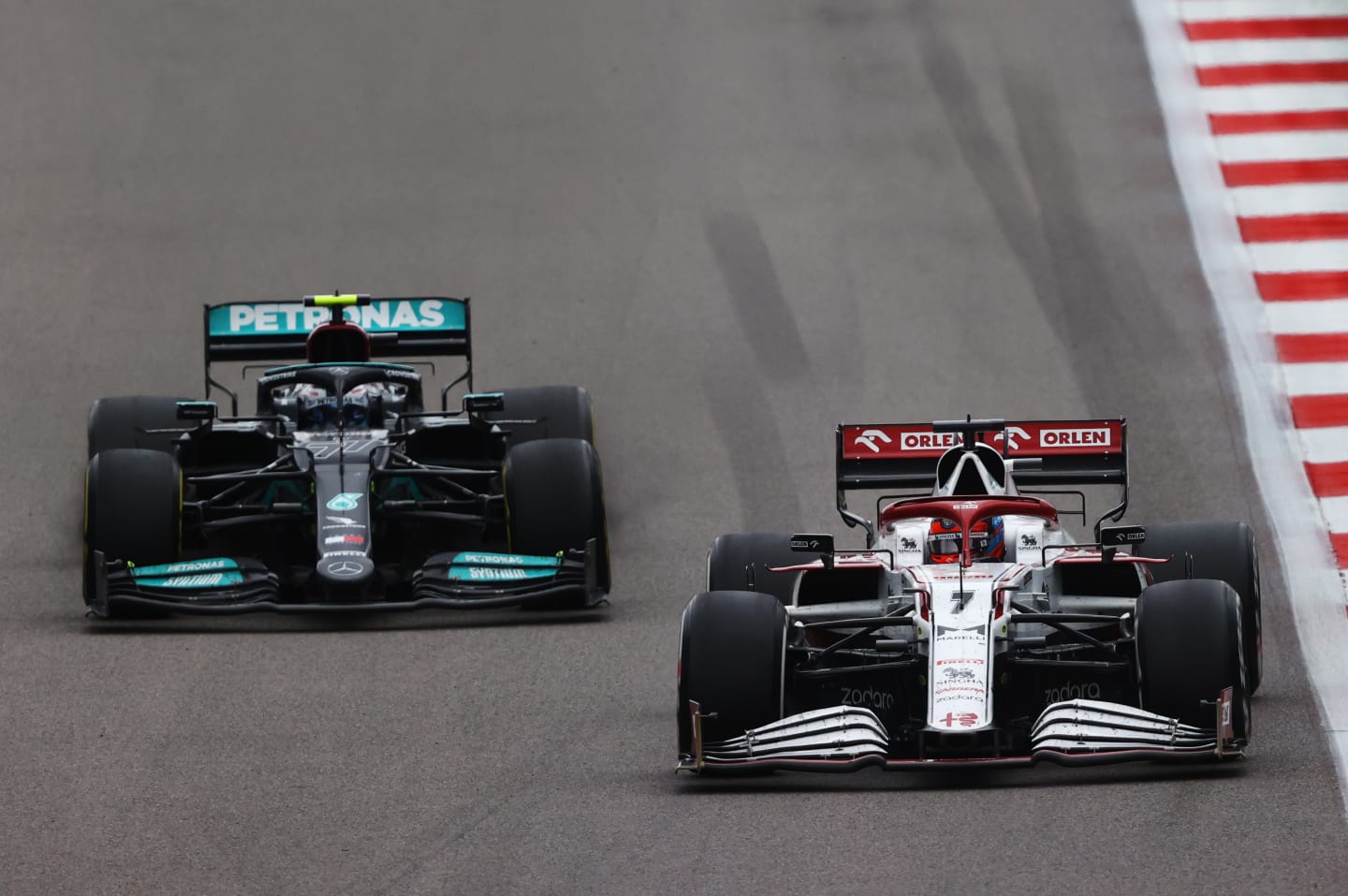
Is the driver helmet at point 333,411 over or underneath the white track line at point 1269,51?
underneath

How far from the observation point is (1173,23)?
25.5 m

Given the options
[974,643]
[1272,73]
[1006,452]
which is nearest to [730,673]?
[974,643]

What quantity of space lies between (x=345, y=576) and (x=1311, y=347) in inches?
324

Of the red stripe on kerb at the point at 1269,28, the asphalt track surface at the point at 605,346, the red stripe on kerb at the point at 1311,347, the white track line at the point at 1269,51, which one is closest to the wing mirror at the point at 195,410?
the asphalt track surface at the point at 605,346

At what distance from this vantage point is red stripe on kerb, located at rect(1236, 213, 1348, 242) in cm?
2120

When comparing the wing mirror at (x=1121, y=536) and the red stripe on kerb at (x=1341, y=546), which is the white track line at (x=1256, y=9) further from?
the wing mirror at (x=1121, y=536)

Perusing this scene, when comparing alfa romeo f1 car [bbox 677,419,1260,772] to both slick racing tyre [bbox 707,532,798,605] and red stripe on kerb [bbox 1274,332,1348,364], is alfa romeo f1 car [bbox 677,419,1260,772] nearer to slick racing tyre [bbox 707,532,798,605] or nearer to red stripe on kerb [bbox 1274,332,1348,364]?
slick racing tyre [bbox 707,532,798,605]

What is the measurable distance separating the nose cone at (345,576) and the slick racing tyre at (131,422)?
2448mm

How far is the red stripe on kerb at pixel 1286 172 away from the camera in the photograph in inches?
869

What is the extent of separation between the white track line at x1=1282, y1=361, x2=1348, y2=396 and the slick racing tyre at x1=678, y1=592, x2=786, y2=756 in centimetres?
854

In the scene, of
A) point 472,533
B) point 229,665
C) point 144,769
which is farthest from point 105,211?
point 144,769

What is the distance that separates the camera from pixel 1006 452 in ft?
46.2

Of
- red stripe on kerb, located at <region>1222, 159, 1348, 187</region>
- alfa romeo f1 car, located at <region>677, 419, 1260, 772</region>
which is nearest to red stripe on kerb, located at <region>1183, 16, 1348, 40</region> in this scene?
red stripe on kerb, located at <region>1222, 159, 1348, 187</region>

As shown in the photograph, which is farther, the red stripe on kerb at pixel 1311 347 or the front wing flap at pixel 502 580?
the red stripe on kerb at pixel 1311 347
